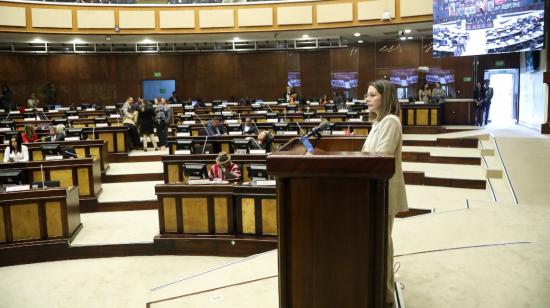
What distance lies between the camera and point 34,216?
5551mm

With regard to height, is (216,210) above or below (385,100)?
below

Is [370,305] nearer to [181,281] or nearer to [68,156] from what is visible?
[181,281]

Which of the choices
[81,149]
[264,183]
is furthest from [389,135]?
[81,149]

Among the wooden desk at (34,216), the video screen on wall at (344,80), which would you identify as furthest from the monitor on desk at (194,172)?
the video screen on wall at (344,80)

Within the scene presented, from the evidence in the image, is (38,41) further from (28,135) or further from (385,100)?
(385,100)

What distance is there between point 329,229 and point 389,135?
2.16ft

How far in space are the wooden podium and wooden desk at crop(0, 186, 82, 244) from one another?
461 cm

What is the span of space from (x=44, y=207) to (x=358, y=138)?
4.39 m

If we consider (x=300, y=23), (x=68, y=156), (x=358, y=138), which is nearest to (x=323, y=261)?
(x=358, y=138)

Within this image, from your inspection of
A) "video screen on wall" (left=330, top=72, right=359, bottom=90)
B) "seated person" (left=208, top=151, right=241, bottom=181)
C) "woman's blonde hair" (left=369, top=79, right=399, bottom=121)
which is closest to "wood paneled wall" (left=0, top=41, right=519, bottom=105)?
"video screen on wall" (left=330, top=72, right=359, bottom=90)

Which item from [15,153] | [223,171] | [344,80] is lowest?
[223,171]

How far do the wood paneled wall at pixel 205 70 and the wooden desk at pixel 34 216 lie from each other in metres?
12.1

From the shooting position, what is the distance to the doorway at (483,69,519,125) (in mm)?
13305

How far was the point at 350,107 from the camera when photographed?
13062mm
